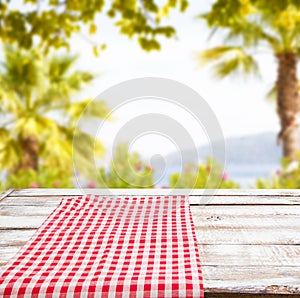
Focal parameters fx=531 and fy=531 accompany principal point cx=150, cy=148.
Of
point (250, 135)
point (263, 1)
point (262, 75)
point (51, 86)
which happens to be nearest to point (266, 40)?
point (262, 75)

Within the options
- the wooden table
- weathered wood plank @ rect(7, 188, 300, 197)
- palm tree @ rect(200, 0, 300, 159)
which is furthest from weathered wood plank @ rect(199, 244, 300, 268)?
palm tree @ rect(200, 0, 300, 159)

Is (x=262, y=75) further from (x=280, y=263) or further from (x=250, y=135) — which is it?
(x=280, y=263)

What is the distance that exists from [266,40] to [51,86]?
4319mm

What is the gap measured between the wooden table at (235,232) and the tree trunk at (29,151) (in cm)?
771

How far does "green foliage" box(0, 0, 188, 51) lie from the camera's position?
3.53 metres

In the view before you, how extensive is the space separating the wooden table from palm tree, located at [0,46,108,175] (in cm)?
711

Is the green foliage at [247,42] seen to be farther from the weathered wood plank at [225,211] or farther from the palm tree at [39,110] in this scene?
the weathered wood plank at [225,211]

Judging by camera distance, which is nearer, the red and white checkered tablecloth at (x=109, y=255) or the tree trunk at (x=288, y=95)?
the red and white checkered tablecloth at (x=109, y=255)

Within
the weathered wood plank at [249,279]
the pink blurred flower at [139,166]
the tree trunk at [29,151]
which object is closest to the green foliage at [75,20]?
the pink blurred flower at [139,166]

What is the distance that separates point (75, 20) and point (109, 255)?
3269 mm

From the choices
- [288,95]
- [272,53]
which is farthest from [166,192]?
[272,53]

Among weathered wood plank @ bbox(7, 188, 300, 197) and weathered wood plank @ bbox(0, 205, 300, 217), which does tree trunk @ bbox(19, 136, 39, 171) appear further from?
weathered wood plank @ bbox(0, 205, 300, 217)

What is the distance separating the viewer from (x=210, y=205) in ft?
4.55

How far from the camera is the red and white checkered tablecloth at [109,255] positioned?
83 centimetres
